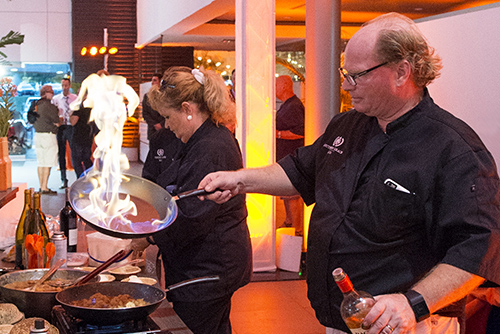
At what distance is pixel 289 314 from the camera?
14.3 ft

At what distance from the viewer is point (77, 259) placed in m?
2.53

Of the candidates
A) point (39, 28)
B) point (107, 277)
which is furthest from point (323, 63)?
point (39, 28)

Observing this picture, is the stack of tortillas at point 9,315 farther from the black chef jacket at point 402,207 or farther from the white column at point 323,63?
the white column at point 323,63

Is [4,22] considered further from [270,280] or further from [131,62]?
[270,280]

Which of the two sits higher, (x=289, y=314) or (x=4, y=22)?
(x=4, y=22)

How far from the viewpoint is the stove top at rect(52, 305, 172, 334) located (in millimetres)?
1594

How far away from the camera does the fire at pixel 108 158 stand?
1.80m

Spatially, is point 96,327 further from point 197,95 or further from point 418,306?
point 197,95

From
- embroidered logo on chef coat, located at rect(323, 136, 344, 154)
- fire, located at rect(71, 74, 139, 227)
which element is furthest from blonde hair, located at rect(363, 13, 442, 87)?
fire, located at rect(71, 74, 139, 227)

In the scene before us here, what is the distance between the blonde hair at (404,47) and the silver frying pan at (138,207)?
69cm

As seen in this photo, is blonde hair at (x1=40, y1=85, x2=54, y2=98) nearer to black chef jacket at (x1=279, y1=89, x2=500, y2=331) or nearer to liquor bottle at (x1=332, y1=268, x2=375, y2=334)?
black chef jacket at (x1=279, y1=89, x2=500, y2=331)

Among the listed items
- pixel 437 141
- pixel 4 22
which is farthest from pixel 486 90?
pixel 4 22

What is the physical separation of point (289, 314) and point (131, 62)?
36.4 ft

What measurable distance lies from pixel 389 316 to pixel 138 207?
0.91 metres
